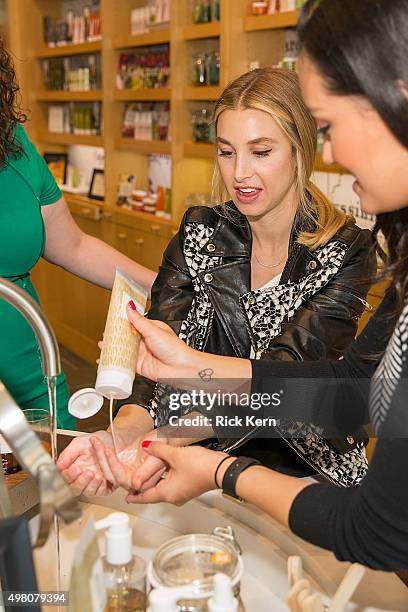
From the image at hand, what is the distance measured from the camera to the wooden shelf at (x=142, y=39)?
15.3 ft

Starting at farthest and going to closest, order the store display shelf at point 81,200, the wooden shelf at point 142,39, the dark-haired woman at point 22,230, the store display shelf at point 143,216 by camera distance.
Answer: the store display shelf at point 81,200 → the store display shelf at point 143,216 → the wooden shelf at point 142,39 → the dark-haired woman at point 22,230

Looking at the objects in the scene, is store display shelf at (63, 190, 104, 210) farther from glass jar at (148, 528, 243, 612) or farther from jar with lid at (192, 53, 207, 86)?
glass jar at (148, 528, 243, 612)

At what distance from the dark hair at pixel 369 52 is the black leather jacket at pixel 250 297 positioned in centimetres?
79

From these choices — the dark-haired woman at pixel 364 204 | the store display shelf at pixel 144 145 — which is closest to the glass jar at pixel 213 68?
the store display shelf at pixel 144 145

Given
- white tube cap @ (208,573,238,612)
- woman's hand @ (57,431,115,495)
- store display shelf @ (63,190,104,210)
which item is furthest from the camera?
store display shelf @ (63,190,104,210)

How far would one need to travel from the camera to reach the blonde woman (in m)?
1.79

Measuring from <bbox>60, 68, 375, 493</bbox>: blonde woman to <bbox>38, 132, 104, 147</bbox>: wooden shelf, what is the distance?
12.4ft

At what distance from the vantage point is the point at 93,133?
5.90 metres

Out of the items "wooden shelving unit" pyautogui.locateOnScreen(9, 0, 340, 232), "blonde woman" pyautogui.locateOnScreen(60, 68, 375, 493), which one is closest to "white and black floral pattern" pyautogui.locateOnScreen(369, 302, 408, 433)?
"blonde woman" pyautogui.locateOnScreen(60, 68, 375, 493)

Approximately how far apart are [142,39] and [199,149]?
99cm

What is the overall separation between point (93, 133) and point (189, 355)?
461cm

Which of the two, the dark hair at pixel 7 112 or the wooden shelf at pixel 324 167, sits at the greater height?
the dark hair at pixel 7 112

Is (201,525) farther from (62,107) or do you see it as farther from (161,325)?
(62,107)

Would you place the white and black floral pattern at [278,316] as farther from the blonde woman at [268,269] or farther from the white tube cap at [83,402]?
the white tube cap at [83,402]
